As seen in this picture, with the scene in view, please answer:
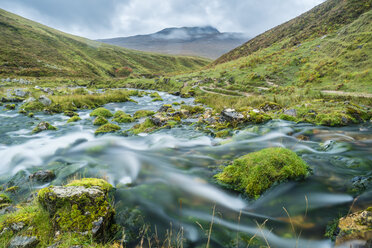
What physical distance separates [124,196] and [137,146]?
4254 millimetres

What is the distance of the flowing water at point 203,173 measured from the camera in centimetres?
356

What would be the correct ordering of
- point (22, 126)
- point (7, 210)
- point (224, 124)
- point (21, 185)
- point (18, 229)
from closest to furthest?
point (18, 229)
point (7, 210)
point (21, 185)
point (224, 124)
point (22, 126)

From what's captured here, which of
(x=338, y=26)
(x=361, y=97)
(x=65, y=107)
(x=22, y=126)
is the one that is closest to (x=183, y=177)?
(x=22, y=126)

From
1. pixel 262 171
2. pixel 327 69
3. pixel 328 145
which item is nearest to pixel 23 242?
pixel 262 171

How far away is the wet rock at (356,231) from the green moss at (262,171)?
160 cm

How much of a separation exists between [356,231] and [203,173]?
12.1ft

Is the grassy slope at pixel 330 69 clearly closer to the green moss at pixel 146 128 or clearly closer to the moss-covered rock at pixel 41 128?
the green moss at pixel 146 128

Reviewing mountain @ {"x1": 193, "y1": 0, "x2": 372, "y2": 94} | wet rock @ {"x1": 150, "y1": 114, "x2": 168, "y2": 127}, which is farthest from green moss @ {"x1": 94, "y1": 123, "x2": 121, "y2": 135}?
mountain @ {"x1": 193, "y1": 0, "x2": 372, "y2": 94}

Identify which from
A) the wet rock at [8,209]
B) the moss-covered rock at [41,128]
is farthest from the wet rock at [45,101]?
the wet rock at [8,209]

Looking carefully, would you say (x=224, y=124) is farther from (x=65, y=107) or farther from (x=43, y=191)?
(x=65, y=107)

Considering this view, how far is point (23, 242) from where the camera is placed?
264 cm

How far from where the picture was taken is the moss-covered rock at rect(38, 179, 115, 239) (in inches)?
114

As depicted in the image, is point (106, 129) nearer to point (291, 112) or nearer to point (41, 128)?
point (41, 128)

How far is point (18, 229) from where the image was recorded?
2.88 m
